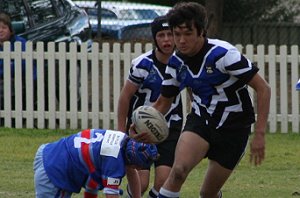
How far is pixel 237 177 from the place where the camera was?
12.1m

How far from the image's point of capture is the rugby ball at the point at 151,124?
313 inches

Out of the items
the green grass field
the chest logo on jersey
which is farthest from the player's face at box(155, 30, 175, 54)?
the green grass field

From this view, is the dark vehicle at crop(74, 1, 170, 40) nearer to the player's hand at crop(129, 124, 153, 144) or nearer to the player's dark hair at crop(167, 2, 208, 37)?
the player's dark hair at crop(167, 2, 208, 37)

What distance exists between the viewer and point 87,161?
25.5ft

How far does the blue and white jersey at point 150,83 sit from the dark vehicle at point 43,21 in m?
8.12

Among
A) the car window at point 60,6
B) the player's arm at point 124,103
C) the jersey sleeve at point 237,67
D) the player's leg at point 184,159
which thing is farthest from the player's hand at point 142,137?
the car window at point 60,6

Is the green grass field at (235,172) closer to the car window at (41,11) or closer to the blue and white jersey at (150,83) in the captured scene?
the blue and white jersey at (150,83)

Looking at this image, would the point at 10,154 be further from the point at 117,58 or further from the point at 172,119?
the point at 172,119

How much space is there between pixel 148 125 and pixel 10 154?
20.2ft

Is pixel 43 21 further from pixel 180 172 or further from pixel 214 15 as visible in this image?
pixel 180 172

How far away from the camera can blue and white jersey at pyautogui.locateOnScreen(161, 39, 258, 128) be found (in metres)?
8.02

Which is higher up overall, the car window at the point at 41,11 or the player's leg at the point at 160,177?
the player's leg at the point at 160,177

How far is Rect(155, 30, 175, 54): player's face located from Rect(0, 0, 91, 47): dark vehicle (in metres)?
8.35

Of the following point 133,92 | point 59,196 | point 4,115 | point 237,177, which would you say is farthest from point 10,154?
point 59,196
